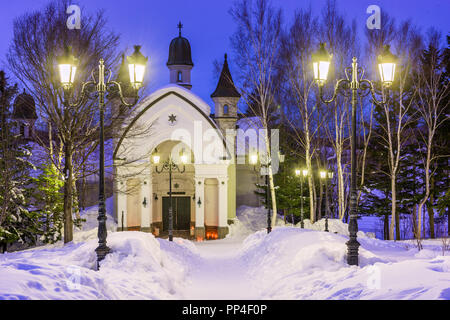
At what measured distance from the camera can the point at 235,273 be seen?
583 inches

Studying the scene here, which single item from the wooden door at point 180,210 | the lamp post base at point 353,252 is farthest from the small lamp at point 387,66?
the wooden door at point 180,210

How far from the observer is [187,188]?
33406 millimetres

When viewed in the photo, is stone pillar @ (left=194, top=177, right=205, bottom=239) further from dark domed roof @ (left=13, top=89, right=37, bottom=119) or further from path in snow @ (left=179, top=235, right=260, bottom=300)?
dark domed roof @ (left=13, top=89, right=37, bottom=119)

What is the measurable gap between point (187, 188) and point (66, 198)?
51.1ft

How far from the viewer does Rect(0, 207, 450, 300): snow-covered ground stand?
24.1 feet

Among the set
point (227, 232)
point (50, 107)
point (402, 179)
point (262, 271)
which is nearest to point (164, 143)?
point (227, 232)

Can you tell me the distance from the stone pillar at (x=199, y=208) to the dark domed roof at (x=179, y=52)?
42.3ft

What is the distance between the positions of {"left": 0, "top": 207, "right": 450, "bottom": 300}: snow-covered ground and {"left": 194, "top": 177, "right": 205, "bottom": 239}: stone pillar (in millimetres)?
10732

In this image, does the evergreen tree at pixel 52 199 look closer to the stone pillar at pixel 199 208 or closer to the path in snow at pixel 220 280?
the path in snow at pixel 220 280

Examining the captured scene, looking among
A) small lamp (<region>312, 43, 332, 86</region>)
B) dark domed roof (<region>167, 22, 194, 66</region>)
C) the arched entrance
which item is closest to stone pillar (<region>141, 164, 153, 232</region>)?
the arched entrance

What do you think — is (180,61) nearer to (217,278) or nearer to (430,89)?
(430,89)
